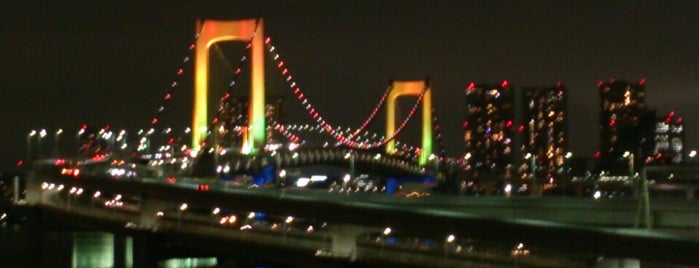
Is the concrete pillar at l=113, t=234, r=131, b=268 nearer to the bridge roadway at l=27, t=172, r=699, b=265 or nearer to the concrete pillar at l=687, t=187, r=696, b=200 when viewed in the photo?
the bridge roadway at l=27, t=172, r=699, b=265

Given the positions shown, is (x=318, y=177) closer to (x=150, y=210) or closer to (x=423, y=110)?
(x=423, y=110)

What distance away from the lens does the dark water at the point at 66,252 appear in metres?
54.0

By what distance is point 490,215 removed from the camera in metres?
38.9

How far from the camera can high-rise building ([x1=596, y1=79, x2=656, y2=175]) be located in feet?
262

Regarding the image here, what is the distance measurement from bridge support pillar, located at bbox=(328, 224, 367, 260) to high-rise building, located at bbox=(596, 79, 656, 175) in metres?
42.6

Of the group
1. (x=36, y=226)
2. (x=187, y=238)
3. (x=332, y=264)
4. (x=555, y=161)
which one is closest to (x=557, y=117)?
→ (x=555, y=161)

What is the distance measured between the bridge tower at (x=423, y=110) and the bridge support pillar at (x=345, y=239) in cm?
7112

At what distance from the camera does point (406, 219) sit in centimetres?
3200

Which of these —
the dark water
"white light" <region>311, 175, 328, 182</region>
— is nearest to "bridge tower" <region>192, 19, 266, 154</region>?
the dark water

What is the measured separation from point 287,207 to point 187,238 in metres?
6.44

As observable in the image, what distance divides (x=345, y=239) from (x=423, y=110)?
8007 cm

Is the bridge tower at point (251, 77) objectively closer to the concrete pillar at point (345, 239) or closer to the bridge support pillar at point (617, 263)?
the concrete pillar at point (345, 239)

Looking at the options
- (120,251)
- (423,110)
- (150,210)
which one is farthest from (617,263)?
(423,110)

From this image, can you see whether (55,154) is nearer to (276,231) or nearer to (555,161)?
(555,161)
